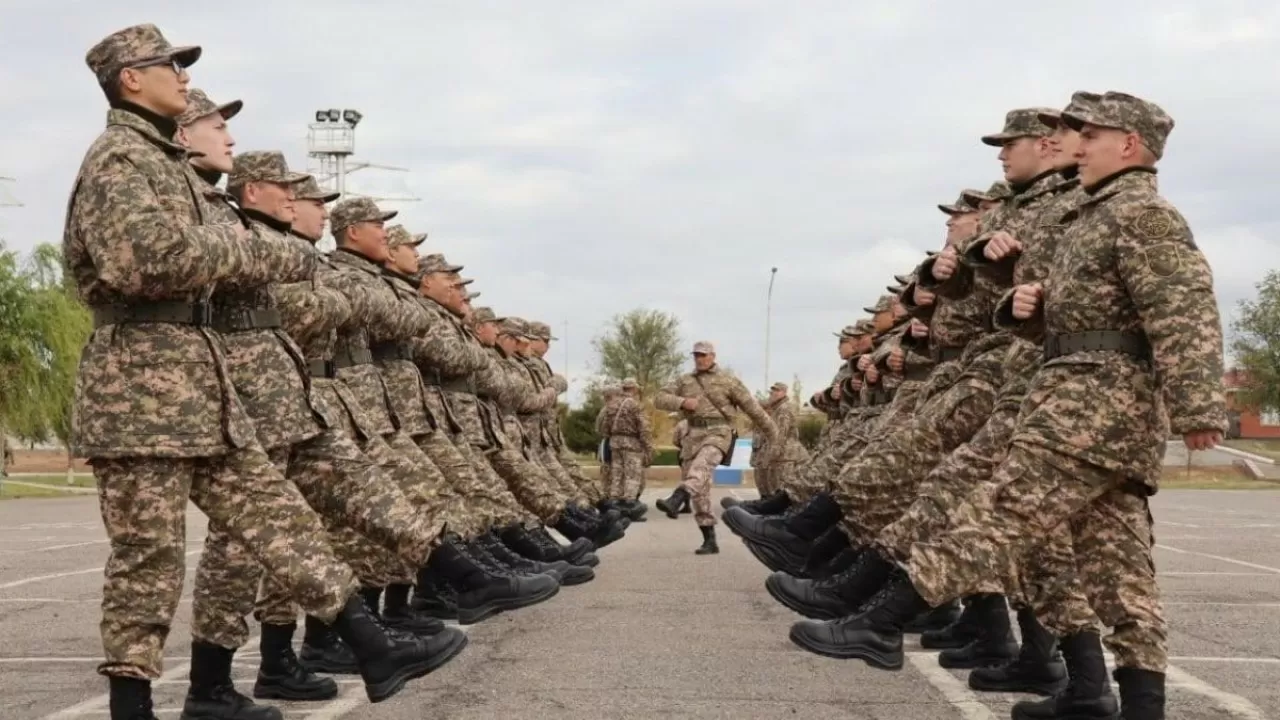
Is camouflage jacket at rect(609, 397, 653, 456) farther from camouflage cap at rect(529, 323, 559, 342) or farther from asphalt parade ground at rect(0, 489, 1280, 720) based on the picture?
asphalt parade ground at rect(0, 489, 1280, 720)

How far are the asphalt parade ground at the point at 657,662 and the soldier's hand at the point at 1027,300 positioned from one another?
1.54 meters

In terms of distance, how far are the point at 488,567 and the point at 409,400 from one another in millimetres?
1235

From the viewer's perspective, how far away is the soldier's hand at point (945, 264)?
7.37m

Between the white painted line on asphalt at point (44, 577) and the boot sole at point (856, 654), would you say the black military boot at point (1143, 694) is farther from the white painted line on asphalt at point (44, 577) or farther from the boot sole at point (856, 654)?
the white painted line on asphalt at point (44, 577)

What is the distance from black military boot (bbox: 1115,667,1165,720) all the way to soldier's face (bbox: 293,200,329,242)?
4366mm

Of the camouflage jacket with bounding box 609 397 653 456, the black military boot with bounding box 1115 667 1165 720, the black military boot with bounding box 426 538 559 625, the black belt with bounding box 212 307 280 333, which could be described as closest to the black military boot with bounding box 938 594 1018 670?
the black military boot with bounding box 1115 667 1165 720

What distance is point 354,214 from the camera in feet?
29.8

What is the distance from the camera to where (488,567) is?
8.78 meters

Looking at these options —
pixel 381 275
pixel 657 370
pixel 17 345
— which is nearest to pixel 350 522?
pixel 381 275

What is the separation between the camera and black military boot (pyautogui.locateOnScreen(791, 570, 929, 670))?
6.39m

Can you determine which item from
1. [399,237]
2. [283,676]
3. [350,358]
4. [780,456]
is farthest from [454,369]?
[780,456]

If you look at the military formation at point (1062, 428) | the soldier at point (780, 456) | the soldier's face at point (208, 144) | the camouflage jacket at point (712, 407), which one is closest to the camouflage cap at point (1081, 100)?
the military formation at point (1062, 428)

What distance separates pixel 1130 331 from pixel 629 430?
16.9 m

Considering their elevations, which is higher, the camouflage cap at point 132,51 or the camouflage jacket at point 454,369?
the camouflage cap at point 132,51
